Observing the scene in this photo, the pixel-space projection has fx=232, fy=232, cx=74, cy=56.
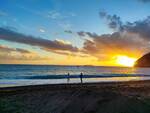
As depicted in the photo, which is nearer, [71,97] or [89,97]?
[89,97]

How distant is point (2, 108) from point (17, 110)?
55.2 inches

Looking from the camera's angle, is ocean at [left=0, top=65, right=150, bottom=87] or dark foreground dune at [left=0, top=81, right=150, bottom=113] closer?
dark foreground dune at [left=0, top=81, right=150, bottom=113]

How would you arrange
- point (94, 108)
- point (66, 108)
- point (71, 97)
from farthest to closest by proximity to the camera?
point (71, 97) < point (66, 108) < point (94, 108)

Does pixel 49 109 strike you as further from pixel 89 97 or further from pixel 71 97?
pixel 89 97

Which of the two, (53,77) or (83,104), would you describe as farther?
(53,77)

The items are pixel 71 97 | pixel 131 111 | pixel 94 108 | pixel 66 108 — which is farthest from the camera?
pixel 71 97

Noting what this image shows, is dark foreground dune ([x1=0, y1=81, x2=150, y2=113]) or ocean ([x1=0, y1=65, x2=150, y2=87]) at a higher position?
ocean ([x1=0, y1=65, x2=150, y2=87])

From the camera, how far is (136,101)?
1377 cm

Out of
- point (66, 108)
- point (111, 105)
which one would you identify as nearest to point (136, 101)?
point (111, 105)

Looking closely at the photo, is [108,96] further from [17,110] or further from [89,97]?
[17,110]

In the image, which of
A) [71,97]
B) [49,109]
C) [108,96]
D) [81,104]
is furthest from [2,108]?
[108,96]

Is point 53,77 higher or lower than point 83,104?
higher

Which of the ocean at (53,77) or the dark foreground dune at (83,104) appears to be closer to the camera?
the dark foreground dune at (83,104)

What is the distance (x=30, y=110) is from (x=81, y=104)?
3.92 m
